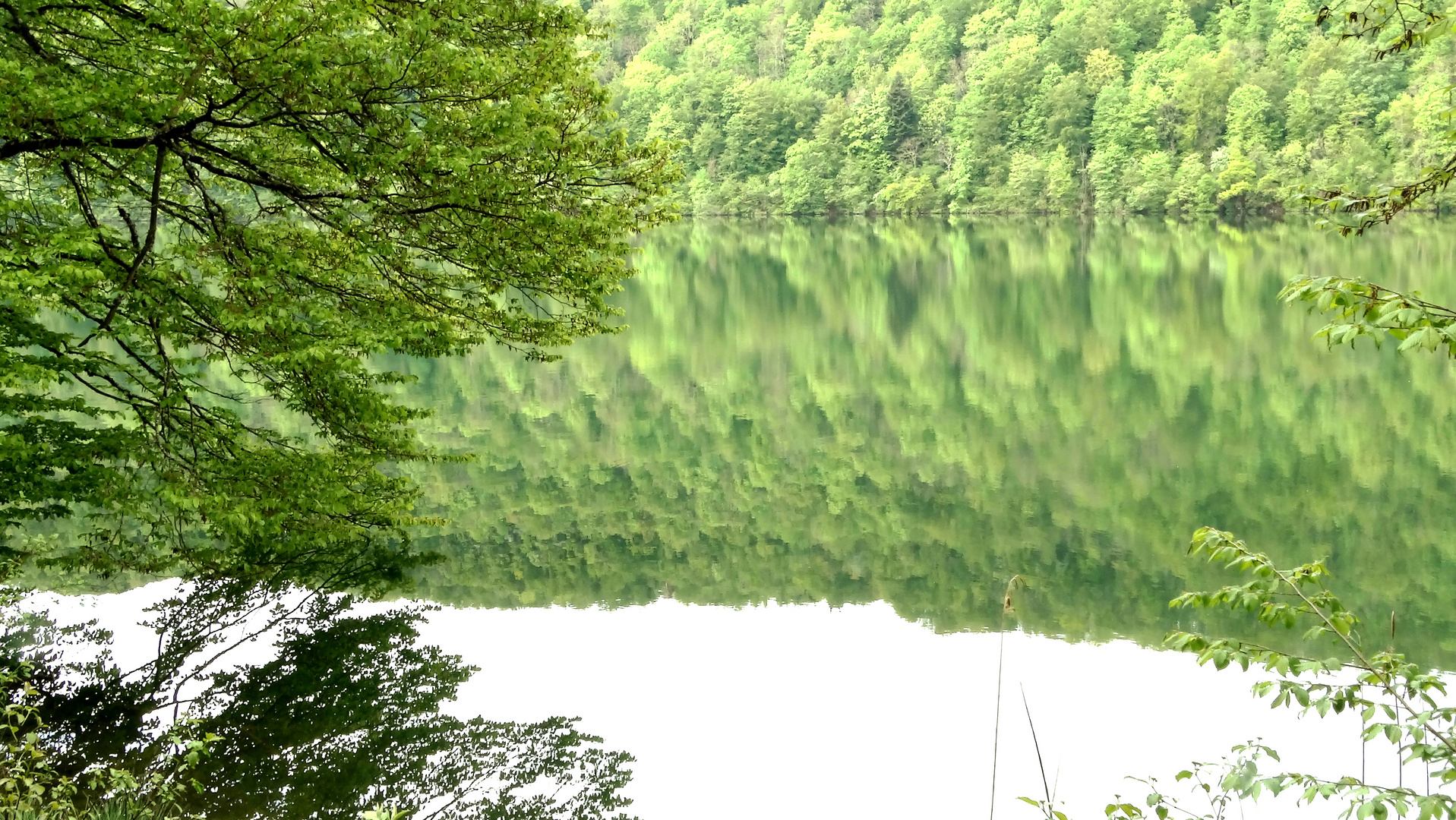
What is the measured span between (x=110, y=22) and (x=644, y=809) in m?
6.13

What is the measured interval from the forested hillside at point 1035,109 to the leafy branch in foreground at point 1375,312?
58.8 m

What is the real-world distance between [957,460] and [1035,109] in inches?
3228

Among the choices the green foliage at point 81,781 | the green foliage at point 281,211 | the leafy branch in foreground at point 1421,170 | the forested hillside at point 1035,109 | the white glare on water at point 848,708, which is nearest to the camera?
the leafy branch in foreground at point 1421,170

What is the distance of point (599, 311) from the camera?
34.8 ft

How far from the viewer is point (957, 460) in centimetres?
1647

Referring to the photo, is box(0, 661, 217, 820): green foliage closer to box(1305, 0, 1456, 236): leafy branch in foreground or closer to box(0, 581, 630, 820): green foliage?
box(0, 581, 630, 820): green foliage

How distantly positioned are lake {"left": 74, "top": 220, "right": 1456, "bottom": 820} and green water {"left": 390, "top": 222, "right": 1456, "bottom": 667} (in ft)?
0.23

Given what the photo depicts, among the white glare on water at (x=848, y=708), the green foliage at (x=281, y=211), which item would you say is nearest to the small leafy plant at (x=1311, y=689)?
the white glare on water at (x=848, y=708)

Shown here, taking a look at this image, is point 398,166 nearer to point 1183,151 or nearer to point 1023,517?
point 1023,517

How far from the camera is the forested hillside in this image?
229 feet

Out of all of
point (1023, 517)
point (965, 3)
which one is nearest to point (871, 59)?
point (965, 3)

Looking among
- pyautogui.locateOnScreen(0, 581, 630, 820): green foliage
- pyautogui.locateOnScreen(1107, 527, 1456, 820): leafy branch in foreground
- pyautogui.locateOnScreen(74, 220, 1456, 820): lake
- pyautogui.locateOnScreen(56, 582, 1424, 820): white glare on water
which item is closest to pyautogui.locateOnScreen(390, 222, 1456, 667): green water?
pyautogui.locateOnScreen(74, 220, 1456, 820): lake

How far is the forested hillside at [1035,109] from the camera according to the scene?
229ft

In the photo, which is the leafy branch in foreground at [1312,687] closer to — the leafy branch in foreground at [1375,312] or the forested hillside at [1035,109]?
the leafy branch in foreground at [1375,312]
